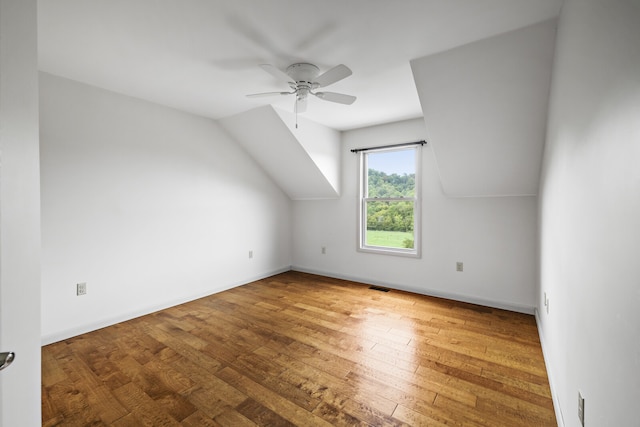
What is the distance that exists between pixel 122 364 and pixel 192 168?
7.57 feet

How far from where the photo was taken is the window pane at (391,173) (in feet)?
13.4

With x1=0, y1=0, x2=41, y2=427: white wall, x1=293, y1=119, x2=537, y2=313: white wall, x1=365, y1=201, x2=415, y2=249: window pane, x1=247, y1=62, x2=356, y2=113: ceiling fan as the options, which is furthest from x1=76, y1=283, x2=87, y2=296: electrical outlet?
x1=365, y1=201, x2=415, y2=249: window pane

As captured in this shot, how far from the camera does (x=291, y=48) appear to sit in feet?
7.07

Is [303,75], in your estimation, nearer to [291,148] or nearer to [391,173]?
[291,148]

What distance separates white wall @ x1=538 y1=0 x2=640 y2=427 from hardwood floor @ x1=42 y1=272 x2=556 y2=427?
0.57 meters

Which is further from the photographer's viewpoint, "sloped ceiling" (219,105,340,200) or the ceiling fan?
"sloped ceiling" (219,105,340,200)

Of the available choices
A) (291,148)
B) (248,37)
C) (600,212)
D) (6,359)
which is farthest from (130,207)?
(600,212)

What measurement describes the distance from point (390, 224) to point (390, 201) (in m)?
0.35

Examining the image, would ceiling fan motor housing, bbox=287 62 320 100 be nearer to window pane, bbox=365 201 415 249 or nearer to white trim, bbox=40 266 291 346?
window pane, bbox=365 201 415 249

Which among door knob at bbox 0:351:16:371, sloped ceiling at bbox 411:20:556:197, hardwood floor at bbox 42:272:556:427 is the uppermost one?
sloped ceiling at bbox 411:20:556:197

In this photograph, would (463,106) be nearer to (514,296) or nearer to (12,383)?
(514,296)

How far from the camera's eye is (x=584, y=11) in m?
1.16

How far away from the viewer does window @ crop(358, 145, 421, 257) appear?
4051 mm

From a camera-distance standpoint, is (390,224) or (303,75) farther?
(390,224)
